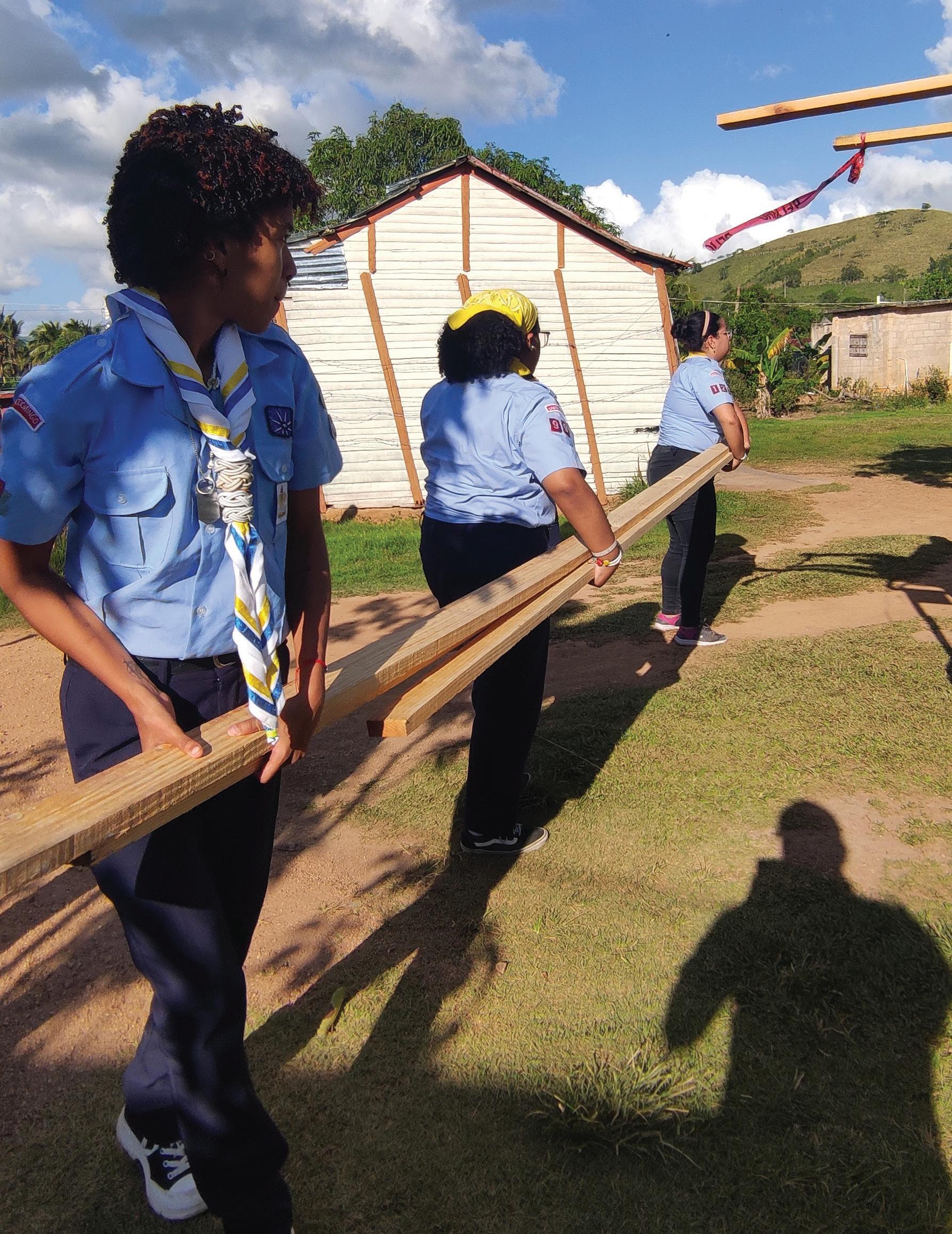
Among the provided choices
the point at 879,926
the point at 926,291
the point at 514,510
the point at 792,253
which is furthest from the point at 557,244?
the point at 792,253

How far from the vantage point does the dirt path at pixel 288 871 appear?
2711 mm

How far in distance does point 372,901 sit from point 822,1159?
164 cm

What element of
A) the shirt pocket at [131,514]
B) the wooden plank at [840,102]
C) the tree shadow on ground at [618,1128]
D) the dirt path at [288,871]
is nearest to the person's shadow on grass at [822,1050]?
the tree shadow on ground at [618,1128]

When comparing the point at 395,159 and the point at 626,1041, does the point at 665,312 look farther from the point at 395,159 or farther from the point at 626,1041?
the point at 395,159

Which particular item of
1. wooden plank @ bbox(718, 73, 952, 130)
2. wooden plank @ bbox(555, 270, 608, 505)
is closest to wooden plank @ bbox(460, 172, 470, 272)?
wooden plank @ bbox(555, 270, 608, 505)

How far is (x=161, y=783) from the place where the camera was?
1.40 meters

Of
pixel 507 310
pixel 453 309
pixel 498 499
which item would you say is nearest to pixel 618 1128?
pixel 498 499

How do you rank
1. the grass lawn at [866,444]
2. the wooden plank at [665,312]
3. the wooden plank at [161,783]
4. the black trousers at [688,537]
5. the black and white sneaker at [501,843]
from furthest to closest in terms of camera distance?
the wooden plank at [665,312], the grass lawn at [866,444], the black trousers at [688,537], the black and white sneaker at [501,843], the wooden plank at [161,783]

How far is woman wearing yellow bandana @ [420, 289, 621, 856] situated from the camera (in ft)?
10.4

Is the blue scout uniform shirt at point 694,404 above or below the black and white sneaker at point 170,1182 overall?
above

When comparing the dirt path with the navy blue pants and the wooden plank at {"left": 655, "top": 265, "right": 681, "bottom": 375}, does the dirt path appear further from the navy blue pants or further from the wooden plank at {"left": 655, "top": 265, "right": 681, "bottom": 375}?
the wooden plank at {"left": 655, "top": 265, "right": 681, "bottom": 375}

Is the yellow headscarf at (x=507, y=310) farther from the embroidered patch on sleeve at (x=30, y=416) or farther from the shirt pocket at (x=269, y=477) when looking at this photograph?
the embroidered patch on sleeve at (x=30, y=416)

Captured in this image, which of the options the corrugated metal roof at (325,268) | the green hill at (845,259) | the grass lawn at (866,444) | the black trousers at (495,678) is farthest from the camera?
the green hill at (845,259)

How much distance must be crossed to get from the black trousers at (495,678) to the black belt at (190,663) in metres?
1.63
